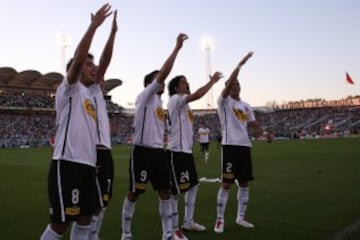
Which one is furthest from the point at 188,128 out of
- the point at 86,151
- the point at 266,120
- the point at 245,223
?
the point at 266,120

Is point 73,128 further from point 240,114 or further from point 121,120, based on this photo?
point 121,120

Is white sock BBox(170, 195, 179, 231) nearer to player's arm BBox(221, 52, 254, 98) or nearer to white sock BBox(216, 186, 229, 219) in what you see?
white sock BBox(216, 186, 229, 219)

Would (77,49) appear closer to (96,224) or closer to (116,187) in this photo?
(96,224)

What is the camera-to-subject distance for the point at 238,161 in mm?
8453

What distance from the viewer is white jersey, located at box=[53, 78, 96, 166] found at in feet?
16.0

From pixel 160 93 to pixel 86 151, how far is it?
2.53 m

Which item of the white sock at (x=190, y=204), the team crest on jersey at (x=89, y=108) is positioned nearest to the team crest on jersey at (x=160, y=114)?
the white sock at (x=190, y=204)

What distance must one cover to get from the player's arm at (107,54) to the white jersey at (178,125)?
1.78m

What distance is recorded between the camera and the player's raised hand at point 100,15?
15.2 ft

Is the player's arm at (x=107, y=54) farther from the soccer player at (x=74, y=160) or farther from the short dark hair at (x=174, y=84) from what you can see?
the short dark hair at (x=174, y=84)

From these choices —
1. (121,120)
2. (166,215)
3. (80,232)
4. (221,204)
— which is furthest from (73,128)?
(121,120)

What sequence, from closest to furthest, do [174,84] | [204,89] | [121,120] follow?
[204,89] < [174,84] < [121,120]

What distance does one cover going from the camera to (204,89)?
24.6 ft

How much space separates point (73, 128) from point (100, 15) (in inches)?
46.5
